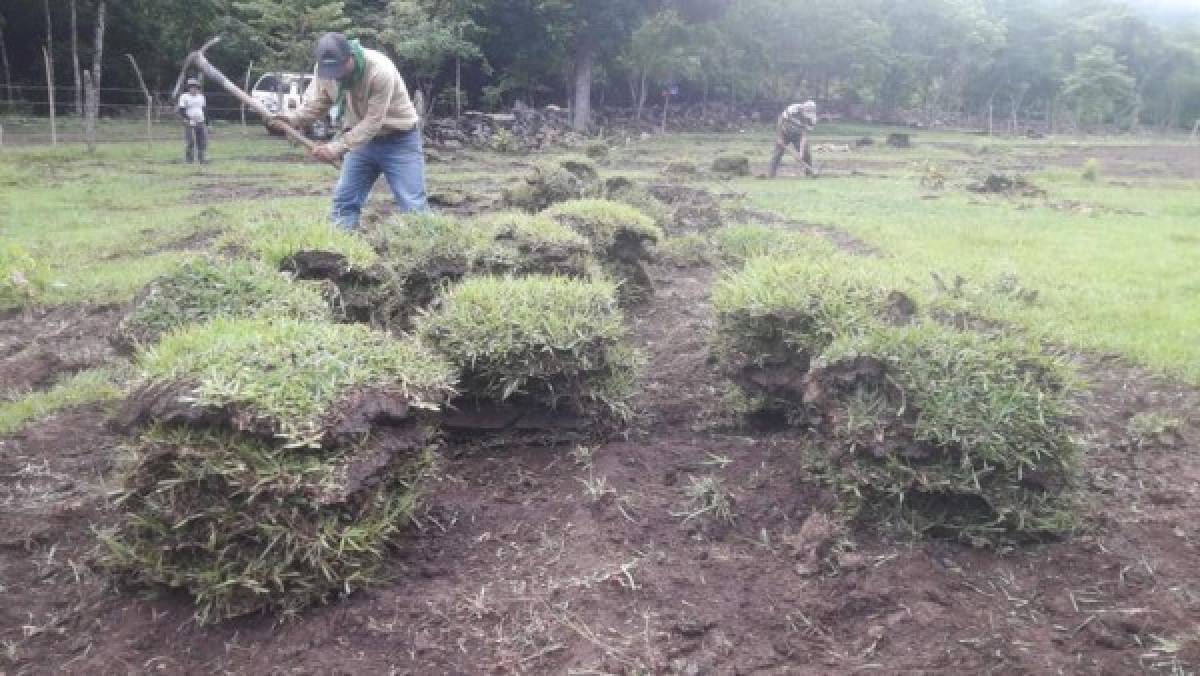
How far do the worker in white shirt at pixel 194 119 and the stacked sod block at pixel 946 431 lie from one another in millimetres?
17461

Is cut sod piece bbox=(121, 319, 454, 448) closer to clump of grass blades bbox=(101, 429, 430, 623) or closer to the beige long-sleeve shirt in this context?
clump of grass blades bbox=(101, 429, 430, 623)

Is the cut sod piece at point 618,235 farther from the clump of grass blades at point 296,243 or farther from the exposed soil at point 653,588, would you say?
the exposed soil at point 653,588

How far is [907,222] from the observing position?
12.5 m

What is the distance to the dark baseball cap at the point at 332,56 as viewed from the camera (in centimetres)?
714

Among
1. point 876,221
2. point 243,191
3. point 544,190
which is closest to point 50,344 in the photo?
point 544,190

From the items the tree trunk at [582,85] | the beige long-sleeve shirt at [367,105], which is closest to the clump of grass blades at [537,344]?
the beige long-sleeve shirt at [367,105]

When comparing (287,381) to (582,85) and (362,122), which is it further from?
(582,85)

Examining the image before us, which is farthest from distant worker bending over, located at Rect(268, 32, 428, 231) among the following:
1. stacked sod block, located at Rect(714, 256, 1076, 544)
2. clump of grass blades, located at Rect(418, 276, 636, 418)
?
stacked sod block, located at Rect(714, 256, 1076, 544)

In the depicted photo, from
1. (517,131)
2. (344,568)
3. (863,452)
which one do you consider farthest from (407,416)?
(517,131)

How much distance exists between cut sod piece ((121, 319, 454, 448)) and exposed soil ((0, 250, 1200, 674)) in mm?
519

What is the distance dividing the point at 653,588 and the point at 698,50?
131 ft

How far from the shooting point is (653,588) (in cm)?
336

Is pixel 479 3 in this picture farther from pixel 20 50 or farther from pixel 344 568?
pixel 344 568

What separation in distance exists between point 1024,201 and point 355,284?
12.9 meters
